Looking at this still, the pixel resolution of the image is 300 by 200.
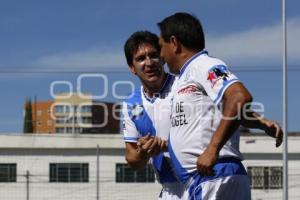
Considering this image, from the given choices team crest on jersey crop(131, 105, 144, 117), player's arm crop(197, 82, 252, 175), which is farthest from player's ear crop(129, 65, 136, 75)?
player's arm crop(197, 82, 252, 175)

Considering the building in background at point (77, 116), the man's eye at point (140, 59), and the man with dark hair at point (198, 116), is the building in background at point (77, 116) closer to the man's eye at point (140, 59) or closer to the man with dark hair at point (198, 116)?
the man's eye at point (140, 59)

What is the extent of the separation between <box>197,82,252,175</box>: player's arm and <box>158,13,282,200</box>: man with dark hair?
4.3 inches

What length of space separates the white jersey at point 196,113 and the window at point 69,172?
89.4 ft

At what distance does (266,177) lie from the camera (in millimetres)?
30844

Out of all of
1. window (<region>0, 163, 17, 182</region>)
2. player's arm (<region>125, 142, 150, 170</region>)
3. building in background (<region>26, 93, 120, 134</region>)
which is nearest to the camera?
player's arm (<region>125, 142, 150, 170</region>)

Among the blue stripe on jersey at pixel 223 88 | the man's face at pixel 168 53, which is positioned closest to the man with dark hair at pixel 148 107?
the man's face at pixel 168 53

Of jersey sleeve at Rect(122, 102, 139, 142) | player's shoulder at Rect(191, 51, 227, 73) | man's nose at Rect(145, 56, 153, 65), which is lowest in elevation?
jersey sleeve at Rect(122, 102, 139, 142)

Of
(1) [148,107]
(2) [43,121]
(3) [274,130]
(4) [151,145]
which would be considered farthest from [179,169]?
(2) [43,121]

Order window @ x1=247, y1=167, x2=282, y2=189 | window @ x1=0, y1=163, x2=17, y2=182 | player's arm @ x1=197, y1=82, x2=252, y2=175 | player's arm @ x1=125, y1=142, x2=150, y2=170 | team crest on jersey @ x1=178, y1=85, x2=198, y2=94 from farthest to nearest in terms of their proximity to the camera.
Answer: window @ x1=0, y1=163, x2=17, y2=182
window @ x1=247, y1=167, x2=282, y2=189
player's arm @ x1=125, y1=142, x2=150, y2=170
team crest on jersey @ x1=178, y1=85, x2=198, y2=94
player's arm @ x1=197, y1=82, x2=252, y2=175

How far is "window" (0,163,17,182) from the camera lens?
3119 cm

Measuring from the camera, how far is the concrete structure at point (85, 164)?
30.3 meters

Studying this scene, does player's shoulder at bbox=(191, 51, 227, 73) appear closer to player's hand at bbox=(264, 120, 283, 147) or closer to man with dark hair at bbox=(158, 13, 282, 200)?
man with dark hair at bbox=(158, 13, 282, 200)

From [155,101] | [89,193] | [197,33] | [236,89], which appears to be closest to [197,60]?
[197,33]

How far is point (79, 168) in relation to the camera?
3216 cm
